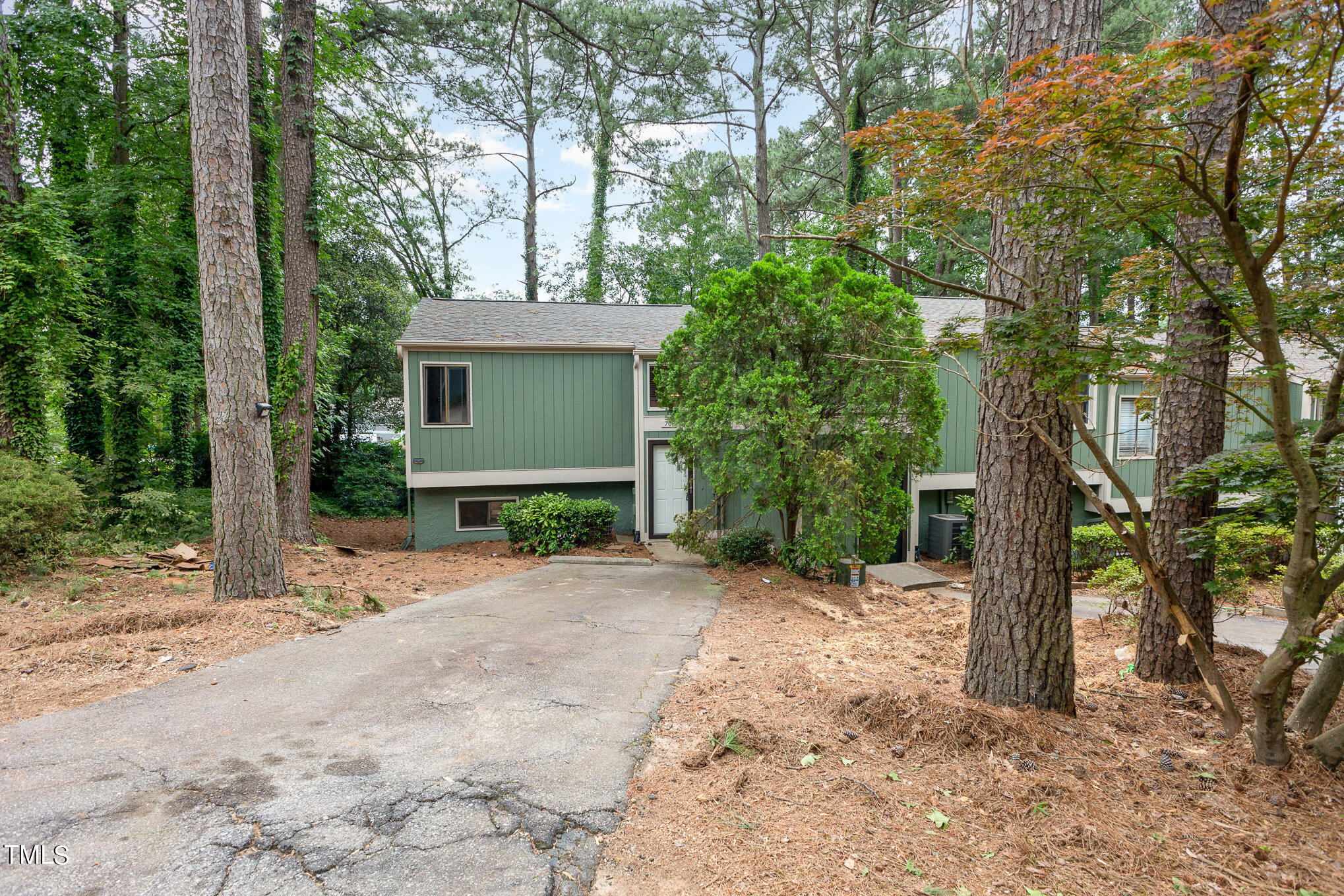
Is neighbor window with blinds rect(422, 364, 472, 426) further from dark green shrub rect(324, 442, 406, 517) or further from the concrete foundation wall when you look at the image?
dark green shrub rect(324, 442, 406, 517)

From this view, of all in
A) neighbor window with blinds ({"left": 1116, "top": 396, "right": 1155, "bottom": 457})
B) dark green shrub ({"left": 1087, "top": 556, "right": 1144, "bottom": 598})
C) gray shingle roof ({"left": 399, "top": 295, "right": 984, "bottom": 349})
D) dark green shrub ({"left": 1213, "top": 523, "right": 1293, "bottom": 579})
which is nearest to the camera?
dark green shrub ({"left": 1213, "top": 523, "right": 1293, "bottom": 579})

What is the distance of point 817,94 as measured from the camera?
17297mm

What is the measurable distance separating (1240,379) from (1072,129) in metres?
2.10

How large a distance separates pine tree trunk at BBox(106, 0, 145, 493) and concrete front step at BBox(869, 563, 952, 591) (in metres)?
12.3

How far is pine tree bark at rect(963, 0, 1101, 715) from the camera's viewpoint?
3.47m

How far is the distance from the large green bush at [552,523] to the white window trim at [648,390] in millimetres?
2267

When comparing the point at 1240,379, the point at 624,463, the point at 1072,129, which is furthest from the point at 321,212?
the point at 1240,379

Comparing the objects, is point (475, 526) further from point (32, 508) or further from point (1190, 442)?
point (1190, 442)

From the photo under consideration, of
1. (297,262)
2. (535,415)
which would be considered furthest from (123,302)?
(535,415)

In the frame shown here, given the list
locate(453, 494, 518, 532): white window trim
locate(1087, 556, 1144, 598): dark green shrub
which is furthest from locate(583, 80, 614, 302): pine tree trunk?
locate(1087, 556, 1144, 598): dark green shrub

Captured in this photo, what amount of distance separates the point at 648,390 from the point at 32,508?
8748mm

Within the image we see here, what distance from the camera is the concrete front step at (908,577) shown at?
353 inches

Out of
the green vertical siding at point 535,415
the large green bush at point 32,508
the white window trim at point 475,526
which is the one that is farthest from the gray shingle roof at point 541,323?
the large green bush at point 32,508

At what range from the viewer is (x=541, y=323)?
42.4ft
